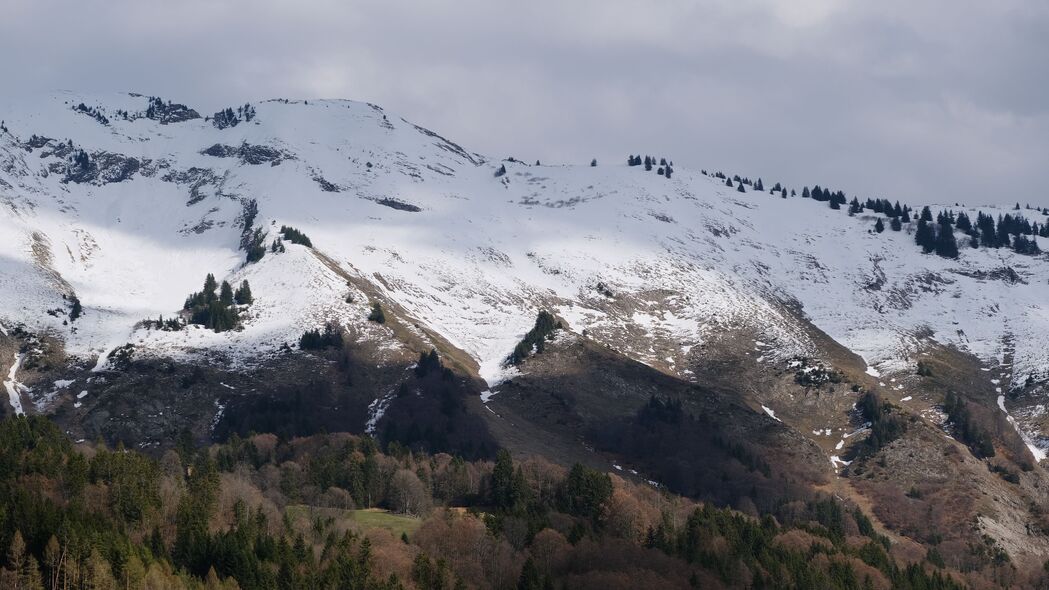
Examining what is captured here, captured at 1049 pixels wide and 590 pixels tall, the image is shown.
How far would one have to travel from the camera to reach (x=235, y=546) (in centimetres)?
11919

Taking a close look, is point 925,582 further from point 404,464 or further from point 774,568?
point 404,464

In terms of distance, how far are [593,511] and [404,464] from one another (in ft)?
93.0

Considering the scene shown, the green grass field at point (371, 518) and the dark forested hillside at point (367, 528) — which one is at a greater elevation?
the dark forested hillside at point (367, 528)

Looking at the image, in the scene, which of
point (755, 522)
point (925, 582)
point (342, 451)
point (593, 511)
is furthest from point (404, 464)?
point (925, 582)

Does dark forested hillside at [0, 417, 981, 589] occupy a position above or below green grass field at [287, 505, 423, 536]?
above

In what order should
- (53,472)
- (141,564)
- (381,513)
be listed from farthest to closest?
(381,513), (53,472), (141,564)

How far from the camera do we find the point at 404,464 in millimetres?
173000

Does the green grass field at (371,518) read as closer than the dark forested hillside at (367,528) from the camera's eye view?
No

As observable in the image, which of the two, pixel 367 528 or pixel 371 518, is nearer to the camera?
pixel 367 528

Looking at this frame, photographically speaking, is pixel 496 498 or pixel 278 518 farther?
pixel 496 498

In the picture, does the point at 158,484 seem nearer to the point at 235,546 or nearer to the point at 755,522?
the point at 235,546

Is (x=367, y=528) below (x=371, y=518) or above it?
above

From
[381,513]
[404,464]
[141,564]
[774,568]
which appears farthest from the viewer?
[404,464]

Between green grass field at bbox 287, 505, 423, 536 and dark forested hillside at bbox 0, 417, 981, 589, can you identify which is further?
green grass field at bbox 287, 505, 423, 536
